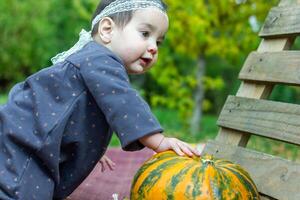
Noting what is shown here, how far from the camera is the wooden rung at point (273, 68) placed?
7.48 ft

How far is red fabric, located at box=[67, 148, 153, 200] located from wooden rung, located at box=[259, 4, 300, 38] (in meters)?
0.99

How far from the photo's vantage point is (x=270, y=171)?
222 centimetres

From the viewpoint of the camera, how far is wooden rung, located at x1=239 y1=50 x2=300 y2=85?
2.28 meters

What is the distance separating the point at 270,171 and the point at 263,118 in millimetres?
247

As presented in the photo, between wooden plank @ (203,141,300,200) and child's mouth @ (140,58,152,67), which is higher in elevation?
child's mouth @ (140,58,152,67)

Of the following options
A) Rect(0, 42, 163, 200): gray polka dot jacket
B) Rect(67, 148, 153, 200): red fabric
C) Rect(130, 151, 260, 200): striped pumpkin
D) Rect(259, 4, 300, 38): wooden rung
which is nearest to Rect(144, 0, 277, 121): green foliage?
Rect(67, 148, 153, 200): red fabric

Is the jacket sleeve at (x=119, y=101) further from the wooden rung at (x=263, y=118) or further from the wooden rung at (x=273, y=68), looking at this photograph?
the wooden rung at (x=273, y=68)

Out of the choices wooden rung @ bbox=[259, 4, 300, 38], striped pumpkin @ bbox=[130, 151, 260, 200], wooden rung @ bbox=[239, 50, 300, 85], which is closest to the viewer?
striped pumpkin @ bbox=[130, 151, 260, 200]

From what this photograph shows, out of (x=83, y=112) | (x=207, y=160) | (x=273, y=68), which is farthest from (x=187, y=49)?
(x=207, y=160)

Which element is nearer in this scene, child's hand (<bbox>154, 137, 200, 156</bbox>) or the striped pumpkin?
the striped pumpkin

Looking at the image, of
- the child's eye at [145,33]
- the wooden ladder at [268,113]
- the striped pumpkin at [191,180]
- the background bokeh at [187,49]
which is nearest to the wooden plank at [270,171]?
the wooden ladder at [268,113]

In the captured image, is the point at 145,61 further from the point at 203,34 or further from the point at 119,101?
the point at 203,34

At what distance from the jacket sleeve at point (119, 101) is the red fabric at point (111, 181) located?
Answer: 2.09 ft

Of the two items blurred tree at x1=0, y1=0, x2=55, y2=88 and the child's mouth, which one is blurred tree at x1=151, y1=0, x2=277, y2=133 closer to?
the child's mouth
